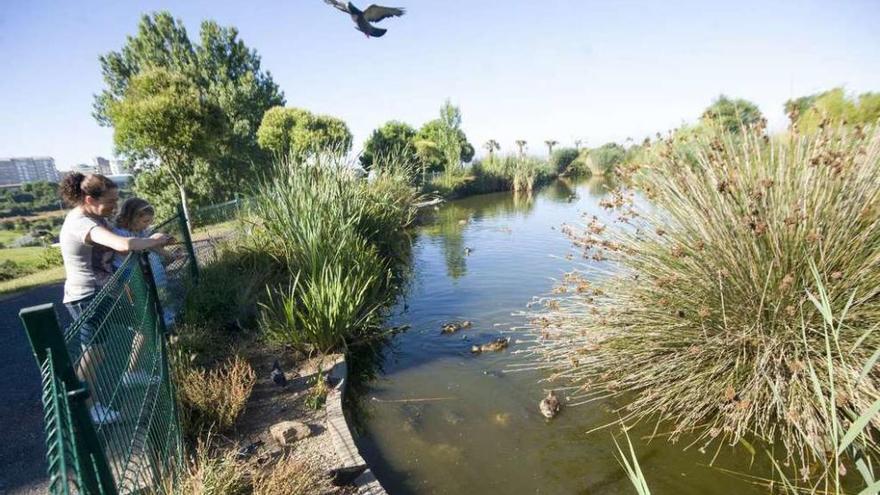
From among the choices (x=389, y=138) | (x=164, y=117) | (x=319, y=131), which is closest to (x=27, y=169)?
(x=389, y=138)

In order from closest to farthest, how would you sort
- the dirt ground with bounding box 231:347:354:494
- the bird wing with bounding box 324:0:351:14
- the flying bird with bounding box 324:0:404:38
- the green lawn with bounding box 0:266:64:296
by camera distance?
the dirt ground with bounding box 231:347:354:494, the bird wing with bounding box 324:0:351:14, the flying bird with bounding box 324:0:404:38, the green lawn with bounding box 0:266:64:296

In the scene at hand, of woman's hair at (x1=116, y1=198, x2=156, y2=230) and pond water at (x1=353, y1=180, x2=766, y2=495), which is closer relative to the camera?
pond water at (x1=353, y1=180, x2=766, y2=495)

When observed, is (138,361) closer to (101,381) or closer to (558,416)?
(101,381)

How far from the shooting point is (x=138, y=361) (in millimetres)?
2465

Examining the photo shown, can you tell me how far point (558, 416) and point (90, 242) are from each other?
3.80m

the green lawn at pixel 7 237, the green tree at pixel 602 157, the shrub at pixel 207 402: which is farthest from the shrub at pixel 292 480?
the green tree at pixel 602 157

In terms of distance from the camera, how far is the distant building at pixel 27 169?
7594cm

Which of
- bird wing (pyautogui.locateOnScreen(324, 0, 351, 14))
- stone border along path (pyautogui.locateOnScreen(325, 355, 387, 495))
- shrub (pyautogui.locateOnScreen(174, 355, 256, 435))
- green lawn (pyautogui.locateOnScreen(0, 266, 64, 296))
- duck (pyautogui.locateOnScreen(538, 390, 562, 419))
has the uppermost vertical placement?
bird wing (pyautogui.locateOnScreen(324, 0, 351, 14))

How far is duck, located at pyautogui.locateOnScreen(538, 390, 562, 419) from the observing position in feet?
11.3

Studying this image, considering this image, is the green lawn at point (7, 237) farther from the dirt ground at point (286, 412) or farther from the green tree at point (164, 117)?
the dirt ground at point (286, 412)

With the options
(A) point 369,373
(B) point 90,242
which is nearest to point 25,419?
(B) point 90,242

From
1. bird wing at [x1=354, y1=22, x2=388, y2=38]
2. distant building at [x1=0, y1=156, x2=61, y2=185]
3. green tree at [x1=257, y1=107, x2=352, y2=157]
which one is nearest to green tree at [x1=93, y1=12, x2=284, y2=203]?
green tree at [x1=257, y1=107, x2=352, y2=157]

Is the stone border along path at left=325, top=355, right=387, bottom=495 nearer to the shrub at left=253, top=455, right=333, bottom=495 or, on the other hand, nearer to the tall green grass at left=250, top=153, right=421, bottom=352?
the shrub at left=253, top=455, right=333, bottom=495

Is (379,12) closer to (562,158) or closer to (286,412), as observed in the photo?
(286,412)
